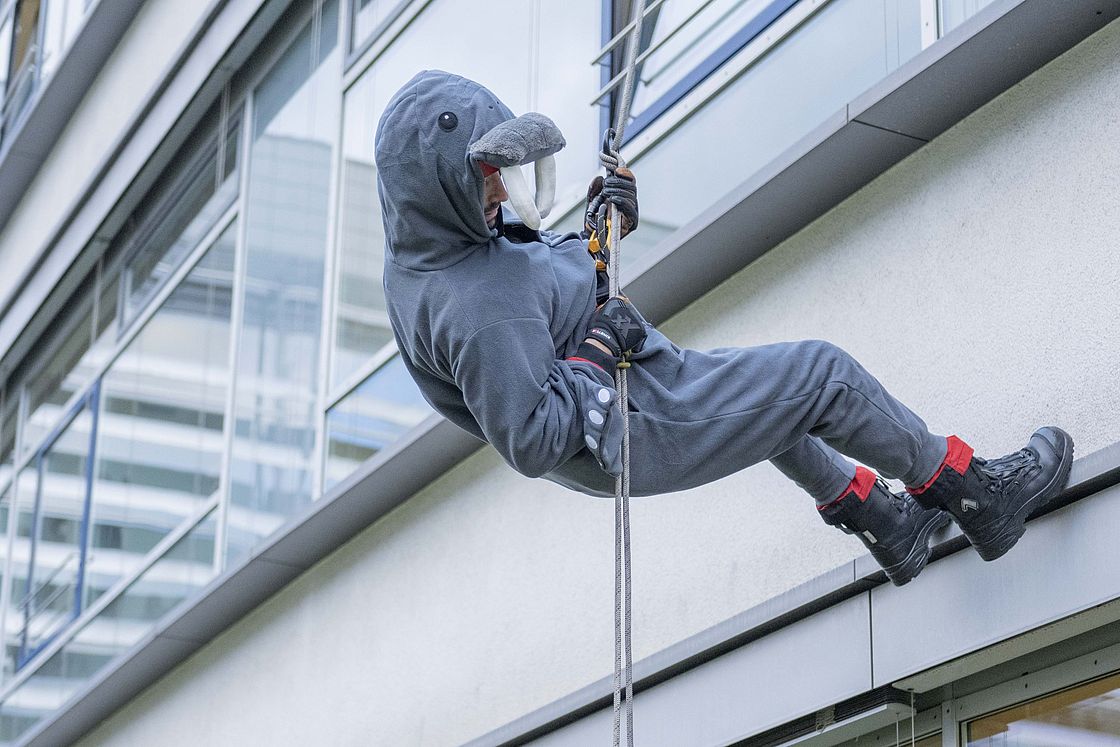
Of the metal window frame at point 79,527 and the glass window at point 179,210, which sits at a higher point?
the glass window at point 179,210

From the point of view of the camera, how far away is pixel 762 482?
225 inches

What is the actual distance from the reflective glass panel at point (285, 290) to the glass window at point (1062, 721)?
4169mm

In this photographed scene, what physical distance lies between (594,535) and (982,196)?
2.03 metres

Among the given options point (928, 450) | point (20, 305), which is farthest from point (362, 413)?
point (20, 305)

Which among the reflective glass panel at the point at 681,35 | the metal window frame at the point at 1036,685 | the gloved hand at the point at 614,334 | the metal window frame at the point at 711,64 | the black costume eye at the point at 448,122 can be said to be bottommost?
the metal window frame at the point at 1036,685

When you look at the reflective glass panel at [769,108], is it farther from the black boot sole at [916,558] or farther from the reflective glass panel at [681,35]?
the black boot sole at [916,558]

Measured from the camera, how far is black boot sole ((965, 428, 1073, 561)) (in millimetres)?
4461

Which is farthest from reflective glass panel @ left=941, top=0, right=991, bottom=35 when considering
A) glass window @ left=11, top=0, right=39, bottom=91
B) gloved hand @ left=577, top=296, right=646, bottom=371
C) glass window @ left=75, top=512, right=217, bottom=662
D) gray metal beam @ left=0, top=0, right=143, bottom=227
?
glass window @ left=11, top=0, right=39, bottom=91

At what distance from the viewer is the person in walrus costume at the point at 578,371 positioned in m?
3.86

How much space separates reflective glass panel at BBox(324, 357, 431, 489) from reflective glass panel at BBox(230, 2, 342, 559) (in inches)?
6.7

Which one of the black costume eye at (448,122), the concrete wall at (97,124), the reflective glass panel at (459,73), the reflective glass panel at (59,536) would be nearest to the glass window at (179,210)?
the concrete wall at (97,124)

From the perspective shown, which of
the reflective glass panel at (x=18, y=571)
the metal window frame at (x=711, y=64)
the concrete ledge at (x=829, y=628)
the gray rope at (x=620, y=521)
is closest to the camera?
the gray rope at (x=620, y=521)

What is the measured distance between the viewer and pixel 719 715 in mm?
5523

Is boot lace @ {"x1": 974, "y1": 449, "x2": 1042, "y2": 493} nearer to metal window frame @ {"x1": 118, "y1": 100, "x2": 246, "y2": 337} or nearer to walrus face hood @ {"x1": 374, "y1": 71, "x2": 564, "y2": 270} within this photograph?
walrus face hood @ {"x1": 374, "y1": 71, "x2": 564, "y2": 270}
